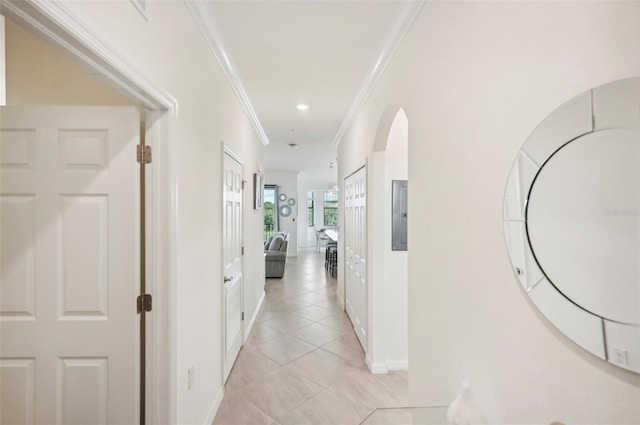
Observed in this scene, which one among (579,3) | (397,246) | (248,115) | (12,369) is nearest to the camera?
(579,3)

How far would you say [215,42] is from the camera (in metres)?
1.96

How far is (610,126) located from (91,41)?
142 cm

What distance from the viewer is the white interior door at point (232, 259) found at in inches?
97.9

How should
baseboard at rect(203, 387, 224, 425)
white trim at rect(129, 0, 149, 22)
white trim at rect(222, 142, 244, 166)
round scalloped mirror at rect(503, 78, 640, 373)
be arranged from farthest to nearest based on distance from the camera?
white trim at rect(222, 142, 244, 166) < baseboard at rect(203, 387, 224, 425) < white trim at rect(129, 0, 149, 22) < round scalloped mirror at rect(503, 78, 640, 373)

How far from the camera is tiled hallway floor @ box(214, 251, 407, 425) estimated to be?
6.91ft

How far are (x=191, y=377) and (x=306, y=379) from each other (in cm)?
121

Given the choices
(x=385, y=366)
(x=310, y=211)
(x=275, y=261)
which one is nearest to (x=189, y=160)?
(x=385, y=366)

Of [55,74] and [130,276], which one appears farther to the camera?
[55,74]

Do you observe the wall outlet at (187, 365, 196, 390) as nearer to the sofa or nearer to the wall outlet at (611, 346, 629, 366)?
the wall outlet at (611, 346, 629, 366)

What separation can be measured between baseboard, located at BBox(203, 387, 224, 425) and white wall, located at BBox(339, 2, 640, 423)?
142 centimetres

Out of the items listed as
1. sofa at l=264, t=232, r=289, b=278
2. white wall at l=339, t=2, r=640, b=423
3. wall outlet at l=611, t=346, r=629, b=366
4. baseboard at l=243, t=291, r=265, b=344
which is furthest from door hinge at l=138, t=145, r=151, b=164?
sofa at l=264, t=232, r=289, b=278

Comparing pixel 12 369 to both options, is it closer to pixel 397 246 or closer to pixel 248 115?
pixel 397 246

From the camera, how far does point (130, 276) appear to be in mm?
1315

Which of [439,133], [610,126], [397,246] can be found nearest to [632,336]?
[610,126]
